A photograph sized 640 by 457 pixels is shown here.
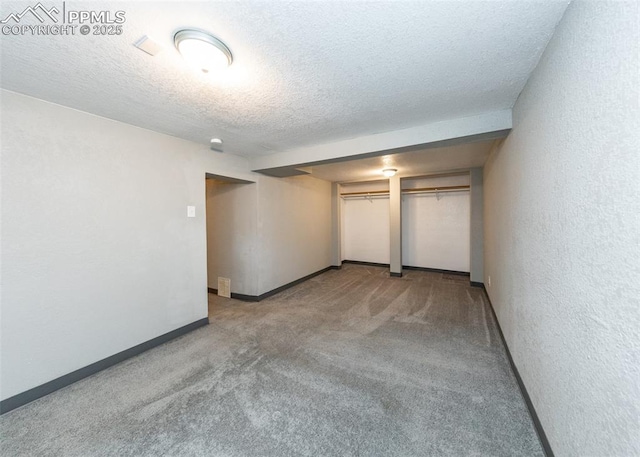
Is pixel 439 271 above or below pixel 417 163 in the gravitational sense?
below

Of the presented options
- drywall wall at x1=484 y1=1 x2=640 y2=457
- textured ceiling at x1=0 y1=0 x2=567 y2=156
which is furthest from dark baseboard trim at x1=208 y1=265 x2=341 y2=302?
drywall wall at x1=484 y1=1 x2=640 y2=457

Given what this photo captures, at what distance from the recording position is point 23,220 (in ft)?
5.75

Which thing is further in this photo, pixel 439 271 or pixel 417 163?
pixel 439 271

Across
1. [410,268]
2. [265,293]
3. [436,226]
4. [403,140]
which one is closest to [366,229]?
[410,268]

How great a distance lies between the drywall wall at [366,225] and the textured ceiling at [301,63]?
13.6 feet

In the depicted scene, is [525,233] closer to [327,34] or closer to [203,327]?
[327,34]

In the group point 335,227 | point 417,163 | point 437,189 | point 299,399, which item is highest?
point 417,163

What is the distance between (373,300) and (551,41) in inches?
136

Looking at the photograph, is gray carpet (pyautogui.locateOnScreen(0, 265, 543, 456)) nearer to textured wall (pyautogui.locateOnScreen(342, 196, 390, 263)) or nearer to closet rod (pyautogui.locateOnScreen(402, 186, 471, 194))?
closet rod (pyautogui.locateOnScreen(402, 186, 471, 194))

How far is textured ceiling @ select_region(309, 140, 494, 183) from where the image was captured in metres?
3.33

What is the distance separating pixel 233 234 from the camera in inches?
160

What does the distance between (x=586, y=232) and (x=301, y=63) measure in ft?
5.46

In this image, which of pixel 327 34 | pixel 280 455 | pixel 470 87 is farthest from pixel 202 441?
pixel 470 87

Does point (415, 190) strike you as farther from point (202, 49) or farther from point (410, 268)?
point (202, 49)
